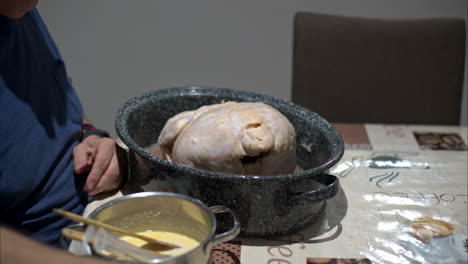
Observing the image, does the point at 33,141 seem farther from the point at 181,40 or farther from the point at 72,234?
the point at 181,40

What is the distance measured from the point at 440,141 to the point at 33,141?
34.2 inches

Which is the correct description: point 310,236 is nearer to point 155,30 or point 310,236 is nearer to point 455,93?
point 455,93

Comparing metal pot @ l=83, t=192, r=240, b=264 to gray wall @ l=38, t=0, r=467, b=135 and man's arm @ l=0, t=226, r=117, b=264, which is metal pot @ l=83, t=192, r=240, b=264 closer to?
man's arm @ l=0, t=226, r=117, b=264

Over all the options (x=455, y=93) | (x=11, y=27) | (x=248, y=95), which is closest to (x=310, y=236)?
(x=248, y=95)

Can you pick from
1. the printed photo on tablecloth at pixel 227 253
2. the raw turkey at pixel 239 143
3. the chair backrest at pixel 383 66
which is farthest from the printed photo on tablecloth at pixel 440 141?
the printed photo on tablecloth at pixel 227 253

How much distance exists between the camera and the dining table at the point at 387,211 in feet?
2.52

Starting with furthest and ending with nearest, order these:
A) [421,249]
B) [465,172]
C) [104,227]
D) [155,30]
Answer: [155,30] → [465,172] → [421,249] → [104,227]

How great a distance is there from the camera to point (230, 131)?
0.80 meters

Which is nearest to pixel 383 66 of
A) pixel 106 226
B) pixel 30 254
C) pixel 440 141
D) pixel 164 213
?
pixel 440 141

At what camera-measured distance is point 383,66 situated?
1413 millimetres

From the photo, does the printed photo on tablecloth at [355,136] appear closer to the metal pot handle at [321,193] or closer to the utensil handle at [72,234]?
the metal pot handle at [321,193]

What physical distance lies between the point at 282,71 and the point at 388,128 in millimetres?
1045

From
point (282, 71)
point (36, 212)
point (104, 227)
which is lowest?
point (282, 71)

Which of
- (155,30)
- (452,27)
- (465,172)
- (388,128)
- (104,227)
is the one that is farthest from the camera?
(155,30)
